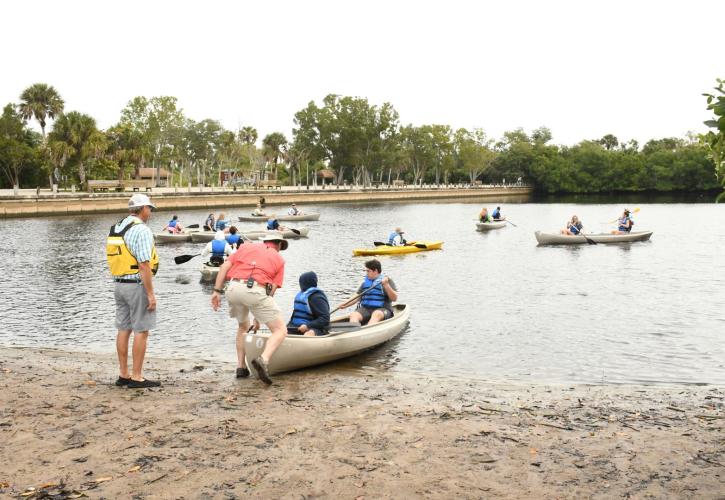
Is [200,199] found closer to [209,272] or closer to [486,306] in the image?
[209,272]

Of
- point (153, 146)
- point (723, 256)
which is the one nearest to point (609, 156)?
point (153, 146)

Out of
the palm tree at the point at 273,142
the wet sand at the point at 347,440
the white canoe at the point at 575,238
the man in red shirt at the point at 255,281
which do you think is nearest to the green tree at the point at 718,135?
the wet sand at the point at 347,440

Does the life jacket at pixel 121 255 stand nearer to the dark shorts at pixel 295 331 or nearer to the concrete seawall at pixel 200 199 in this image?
the dark shorts at pixel 295 331

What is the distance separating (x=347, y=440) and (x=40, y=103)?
82808 mm

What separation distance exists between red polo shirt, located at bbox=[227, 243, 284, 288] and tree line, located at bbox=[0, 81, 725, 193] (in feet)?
227

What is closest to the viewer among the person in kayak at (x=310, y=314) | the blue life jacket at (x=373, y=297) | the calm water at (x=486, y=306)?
the person in kayak at (x=310, y=314)

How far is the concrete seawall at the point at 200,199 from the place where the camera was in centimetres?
6519

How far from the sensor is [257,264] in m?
9.09

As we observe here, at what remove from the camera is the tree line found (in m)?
78.1

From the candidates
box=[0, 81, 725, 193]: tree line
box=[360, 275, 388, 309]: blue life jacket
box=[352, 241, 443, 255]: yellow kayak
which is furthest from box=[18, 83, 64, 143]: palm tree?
box=[360, 275, 388, 309]: blue life jacket

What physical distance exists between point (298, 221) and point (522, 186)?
105 metres

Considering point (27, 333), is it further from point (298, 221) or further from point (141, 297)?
point (298, 221)

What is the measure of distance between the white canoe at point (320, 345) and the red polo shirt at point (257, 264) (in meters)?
1.02

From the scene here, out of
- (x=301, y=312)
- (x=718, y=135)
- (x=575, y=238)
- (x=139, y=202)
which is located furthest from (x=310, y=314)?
(x=575, y=238)
